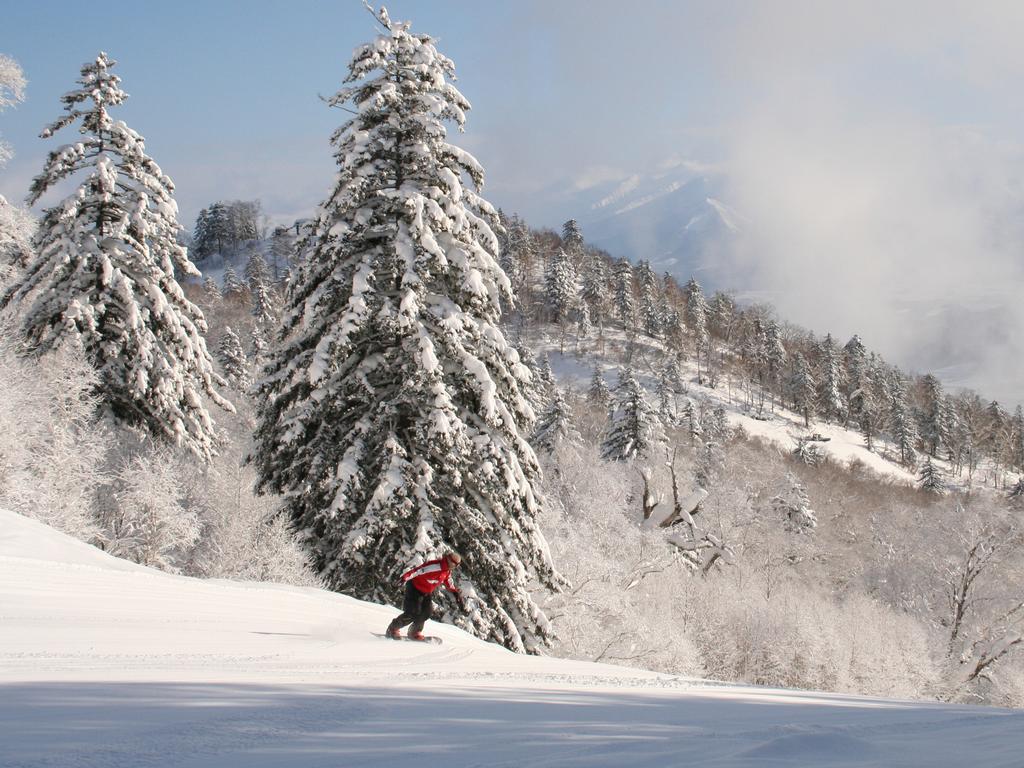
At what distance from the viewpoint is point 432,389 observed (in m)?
14.3

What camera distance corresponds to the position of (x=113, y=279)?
1988 cm

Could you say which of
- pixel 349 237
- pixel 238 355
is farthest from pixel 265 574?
pixel 238 355

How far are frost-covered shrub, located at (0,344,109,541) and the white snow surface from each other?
5782 millimetres

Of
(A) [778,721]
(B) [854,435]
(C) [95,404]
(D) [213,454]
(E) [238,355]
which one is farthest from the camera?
(B) [854,435]

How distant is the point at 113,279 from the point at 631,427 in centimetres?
4209

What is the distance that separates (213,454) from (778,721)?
66.9 feet

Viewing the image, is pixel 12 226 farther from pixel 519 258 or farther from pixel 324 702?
pixel 519 258

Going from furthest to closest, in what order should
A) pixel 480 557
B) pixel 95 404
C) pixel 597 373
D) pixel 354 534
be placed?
1. pixel 597 373
2. pixel 95 404
3. pixel 480 557
4. pixel 354 534

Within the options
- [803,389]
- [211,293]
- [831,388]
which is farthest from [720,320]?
[211,293]

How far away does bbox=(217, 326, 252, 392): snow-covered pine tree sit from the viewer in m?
62.3

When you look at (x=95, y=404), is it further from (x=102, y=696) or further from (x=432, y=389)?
(x=102, y=696)

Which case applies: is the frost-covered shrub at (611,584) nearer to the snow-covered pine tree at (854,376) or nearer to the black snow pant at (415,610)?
the black snow pant at (415,610)

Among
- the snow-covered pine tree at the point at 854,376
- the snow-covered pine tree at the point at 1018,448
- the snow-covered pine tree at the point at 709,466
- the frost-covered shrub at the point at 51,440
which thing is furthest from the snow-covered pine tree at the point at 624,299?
the frost-covered shrub at the point at 51,440

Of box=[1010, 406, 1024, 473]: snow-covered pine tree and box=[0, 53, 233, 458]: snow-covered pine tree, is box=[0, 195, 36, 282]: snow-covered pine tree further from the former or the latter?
A: box=[1010, 406, 1024, 473]: snow-covered pine tree
